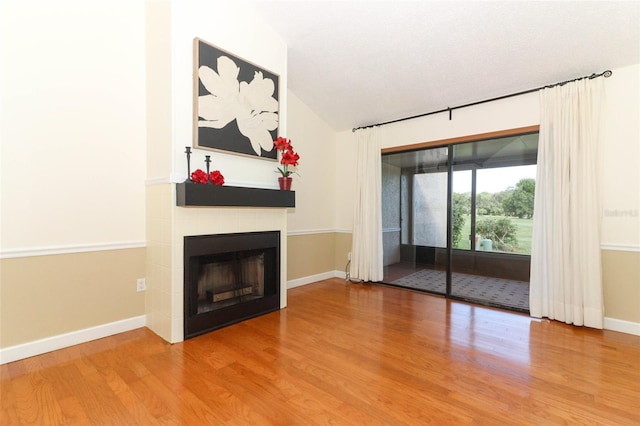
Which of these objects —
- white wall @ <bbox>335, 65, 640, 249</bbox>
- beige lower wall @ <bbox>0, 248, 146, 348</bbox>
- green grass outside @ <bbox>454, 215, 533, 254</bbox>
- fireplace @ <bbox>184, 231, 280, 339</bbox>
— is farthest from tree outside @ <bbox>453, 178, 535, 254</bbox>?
beige lower wall @ <bbox>0, 248, 146, 348</bbox>

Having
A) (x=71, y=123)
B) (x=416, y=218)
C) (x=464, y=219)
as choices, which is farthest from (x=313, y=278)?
(x=71, y=123)

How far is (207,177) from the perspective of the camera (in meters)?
2.65

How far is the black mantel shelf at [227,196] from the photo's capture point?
98.3 inches

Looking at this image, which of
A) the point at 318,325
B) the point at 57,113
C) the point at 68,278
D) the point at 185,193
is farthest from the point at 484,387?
the point at 57,113

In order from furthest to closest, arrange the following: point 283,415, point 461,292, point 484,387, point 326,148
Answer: point 326,148 < point 461,292 < point 484,387 < point 283,415

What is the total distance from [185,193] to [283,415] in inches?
69.1

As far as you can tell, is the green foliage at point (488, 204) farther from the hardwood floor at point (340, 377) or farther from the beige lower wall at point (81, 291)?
the hardwood floor at point (340, 377)

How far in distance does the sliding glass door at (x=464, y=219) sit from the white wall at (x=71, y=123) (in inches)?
135

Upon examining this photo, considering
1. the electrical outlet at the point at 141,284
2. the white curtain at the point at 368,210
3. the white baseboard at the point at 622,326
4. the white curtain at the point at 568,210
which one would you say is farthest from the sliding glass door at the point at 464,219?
the electrical outlet at the point at 141,284

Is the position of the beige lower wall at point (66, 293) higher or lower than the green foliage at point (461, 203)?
lower

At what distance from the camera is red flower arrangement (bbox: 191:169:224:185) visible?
2.56 m

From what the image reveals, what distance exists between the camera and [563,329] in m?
2.90

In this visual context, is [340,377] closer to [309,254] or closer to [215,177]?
[215,177]

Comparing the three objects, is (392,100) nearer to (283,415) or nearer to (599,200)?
(599,200)
